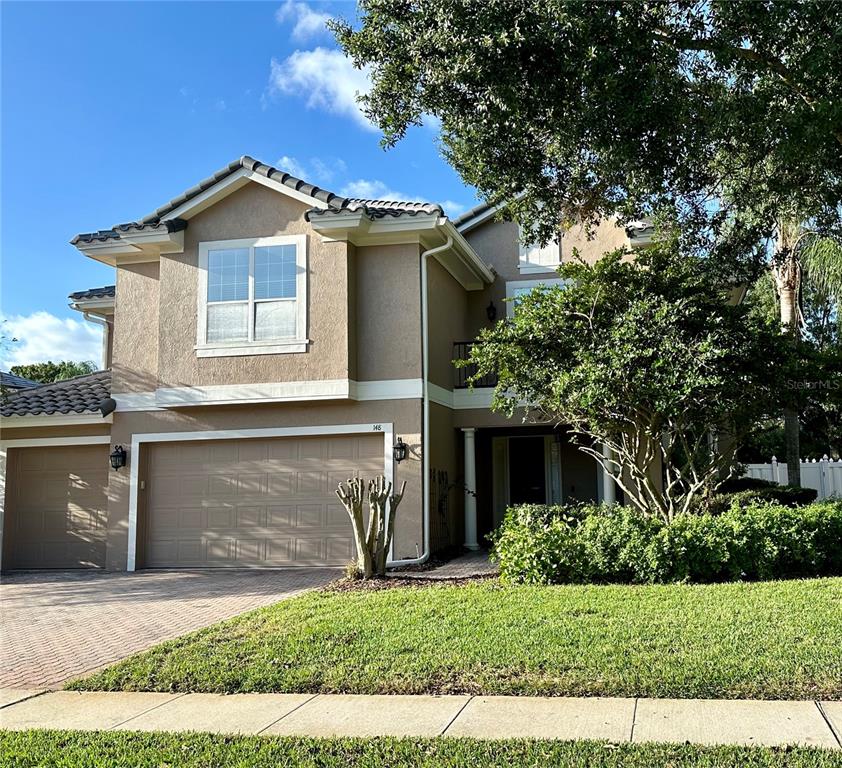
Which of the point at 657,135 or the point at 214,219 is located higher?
the point at 214,219

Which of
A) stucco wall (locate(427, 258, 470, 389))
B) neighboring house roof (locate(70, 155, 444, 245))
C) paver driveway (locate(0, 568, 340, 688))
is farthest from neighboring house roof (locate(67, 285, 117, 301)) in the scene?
stucco wall (locate(427, 258, 470, 389))

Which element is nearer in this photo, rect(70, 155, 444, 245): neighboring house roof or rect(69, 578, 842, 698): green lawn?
rect(69, 578, 842, 698): green lawn

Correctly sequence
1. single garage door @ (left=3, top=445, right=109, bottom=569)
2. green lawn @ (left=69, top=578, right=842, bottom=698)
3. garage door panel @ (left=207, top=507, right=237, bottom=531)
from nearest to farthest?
green lawn @ (left=69, top=578, right=842, bottom=698), garage door panel @ (left=207, top=507, right=237, bottom=531), single garage door @ (left=3, top=445, right=109, bottom=569)

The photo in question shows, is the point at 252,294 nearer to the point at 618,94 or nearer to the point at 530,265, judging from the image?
the point at 530,265

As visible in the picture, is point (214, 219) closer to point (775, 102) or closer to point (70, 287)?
point (70, 287)

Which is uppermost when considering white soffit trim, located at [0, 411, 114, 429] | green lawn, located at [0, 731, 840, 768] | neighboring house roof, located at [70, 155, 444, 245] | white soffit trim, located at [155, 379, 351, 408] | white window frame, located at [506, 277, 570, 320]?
neighboring house roof, located at [70, 155, 444, 245]

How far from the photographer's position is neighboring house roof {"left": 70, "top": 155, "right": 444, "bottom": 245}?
46.9 ft

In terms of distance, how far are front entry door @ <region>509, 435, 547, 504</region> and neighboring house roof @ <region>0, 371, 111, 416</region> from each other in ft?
28.9

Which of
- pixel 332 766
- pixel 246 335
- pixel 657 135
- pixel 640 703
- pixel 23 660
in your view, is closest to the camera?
pixel 332 766

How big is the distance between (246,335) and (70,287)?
26.7ft

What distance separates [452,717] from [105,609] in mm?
6845

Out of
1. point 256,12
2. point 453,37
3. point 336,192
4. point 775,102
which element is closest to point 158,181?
point 336,192

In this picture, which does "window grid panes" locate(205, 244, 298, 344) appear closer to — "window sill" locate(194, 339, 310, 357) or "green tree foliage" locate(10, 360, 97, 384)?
"window sill" locate(194, 339, 310, 357)

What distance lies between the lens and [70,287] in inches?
801
